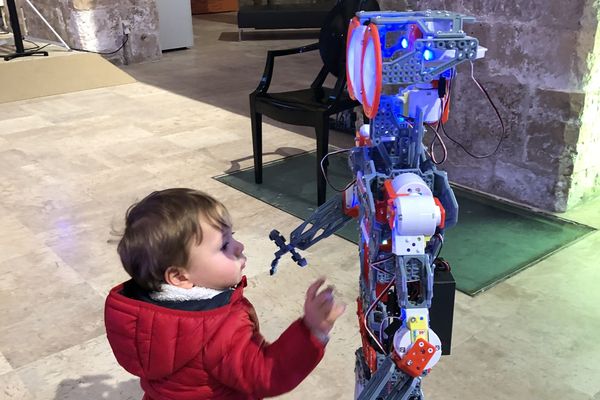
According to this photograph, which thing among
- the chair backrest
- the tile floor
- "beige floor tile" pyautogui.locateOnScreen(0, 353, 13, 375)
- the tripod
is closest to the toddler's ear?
the tile floor

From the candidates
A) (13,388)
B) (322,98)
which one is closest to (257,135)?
(322,98)

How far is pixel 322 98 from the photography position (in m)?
3.36

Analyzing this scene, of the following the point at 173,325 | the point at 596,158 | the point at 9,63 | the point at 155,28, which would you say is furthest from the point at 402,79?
the point at 155,28

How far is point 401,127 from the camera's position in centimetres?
144

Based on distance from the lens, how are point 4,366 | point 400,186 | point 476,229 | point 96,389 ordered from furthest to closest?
point 476,229, point 4,366, point 96,389, point 400,186

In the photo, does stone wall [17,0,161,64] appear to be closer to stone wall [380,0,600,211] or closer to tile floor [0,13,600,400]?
tile floor [0,13,600,400]

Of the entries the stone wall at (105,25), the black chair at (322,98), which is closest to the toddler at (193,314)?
the black chair at (322,98)

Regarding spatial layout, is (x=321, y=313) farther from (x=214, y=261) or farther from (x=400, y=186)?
(x=400, y=186)

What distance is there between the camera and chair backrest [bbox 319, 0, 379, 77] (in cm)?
321

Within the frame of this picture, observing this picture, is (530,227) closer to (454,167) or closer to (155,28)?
(454,167)

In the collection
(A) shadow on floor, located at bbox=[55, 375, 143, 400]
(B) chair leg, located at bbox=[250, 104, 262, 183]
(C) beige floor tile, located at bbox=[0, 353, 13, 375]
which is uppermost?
(B) chair leg, located at bbox=[250, 104, 262, 183]

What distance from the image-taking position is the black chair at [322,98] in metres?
3.14

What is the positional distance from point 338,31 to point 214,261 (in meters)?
2.47

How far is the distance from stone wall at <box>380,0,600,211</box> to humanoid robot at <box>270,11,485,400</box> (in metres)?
1.72
